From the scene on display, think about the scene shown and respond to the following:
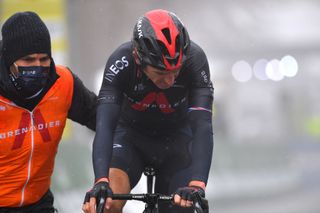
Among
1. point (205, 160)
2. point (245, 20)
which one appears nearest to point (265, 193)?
point (245, 20)

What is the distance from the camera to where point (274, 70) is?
32.0 m

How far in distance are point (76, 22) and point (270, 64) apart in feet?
35.2

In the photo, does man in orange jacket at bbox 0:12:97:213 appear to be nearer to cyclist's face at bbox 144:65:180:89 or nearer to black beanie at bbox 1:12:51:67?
black beanie at bbox 1:12:51:67

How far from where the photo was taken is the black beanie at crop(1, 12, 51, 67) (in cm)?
516

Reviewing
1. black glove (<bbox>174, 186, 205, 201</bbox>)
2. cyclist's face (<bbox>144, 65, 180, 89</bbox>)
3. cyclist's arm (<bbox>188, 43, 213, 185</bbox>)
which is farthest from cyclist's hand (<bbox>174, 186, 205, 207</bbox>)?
cyclist's face (<bbox>144, 65, 180, 89</bbox>)

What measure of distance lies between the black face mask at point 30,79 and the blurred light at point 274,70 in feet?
76.3

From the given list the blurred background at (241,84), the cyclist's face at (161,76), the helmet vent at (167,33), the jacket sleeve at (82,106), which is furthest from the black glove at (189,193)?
the blurred background at (241,84)

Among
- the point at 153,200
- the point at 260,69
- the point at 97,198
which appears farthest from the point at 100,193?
the point at 260,69

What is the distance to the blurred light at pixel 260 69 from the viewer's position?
28656 mm

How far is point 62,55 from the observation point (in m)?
12.6

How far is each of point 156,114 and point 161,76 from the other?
72 cm

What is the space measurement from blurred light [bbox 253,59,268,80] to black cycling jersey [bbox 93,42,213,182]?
22464 mm

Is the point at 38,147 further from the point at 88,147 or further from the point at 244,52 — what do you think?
the point at 244,52

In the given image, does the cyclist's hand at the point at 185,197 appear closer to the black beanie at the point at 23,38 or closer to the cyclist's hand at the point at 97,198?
the cyclist's hand at the point at 97,198
